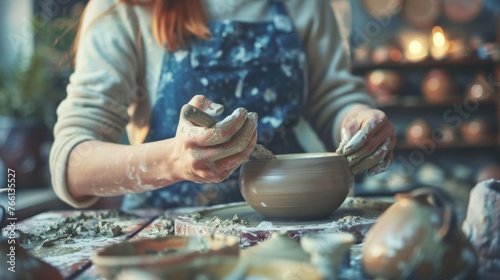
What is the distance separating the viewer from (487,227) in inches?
34.5

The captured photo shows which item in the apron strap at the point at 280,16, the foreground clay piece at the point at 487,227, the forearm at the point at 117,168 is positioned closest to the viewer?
the foreground clay piece at the point at 487,227

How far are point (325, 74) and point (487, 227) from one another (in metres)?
1.16

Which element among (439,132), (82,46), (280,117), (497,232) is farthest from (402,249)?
(439,132)

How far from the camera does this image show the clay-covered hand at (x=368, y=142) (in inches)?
53.4

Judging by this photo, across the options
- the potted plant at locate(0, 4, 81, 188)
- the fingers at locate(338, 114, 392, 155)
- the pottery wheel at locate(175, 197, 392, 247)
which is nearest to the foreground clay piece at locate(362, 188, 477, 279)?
the pottery wheel at locate(175, 197, 392, 247)

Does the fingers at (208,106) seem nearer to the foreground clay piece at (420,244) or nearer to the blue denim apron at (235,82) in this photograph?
the foreground clay piece at (420,244)

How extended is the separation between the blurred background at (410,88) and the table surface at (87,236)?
3.15 m

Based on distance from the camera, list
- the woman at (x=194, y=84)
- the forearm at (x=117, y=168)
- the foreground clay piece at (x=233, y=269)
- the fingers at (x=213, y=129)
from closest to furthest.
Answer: the foreground clay piece at (x=233, y=269) → the fingers at (x=213, y=129) → the forearm at (x=117, y=168) → the woman at (x=194, y=84)

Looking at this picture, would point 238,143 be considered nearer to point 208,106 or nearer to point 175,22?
point 208,106

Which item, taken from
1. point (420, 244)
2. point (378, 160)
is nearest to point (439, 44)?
point (378, 160)

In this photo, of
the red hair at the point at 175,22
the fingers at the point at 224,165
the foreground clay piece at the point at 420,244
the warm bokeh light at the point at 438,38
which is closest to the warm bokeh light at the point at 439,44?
the warm bokeh light at the point at 438,38

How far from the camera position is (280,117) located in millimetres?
1815

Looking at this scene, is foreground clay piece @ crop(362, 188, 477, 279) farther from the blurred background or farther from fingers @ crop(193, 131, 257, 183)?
the blurred background

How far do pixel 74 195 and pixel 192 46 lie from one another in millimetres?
562
